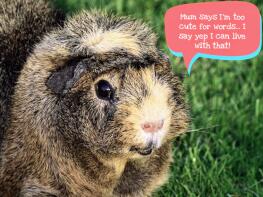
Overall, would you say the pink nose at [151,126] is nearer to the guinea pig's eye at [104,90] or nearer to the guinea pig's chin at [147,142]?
the guinea pig's chin at [147,142]

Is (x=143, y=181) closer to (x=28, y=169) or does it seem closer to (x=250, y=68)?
(x=28, y=169)

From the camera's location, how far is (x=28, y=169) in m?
4.04

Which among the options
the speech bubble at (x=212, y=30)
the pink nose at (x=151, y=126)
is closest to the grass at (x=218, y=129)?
the speech bubble at (x=212, y=30)

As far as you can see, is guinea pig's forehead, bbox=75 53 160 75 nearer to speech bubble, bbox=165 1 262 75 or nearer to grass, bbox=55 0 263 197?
grass, bbox=55 0 263 197

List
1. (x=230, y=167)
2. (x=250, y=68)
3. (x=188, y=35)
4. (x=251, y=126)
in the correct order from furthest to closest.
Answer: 1. (x=250, y=68)
2. (x=251, y=126)
3. (x=230, y=167)
4. (x=188, y=35)

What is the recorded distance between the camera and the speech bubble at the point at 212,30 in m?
4.59

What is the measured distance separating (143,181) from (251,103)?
168 centimetres

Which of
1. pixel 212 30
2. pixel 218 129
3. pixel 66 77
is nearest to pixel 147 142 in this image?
pixel 66 77

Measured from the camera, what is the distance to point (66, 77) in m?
3.81

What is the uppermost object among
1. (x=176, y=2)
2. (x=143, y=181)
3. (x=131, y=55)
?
(x=131, y=55)

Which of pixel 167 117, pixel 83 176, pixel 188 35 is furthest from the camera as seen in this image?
pixel 188 35

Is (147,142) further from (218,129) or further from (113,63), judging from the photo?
(218,129)

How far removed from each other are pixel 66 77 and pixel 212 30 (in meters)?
1.19

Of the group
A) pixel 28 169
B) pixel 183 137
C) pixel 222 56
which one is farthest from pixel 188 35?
pixel 28 169
